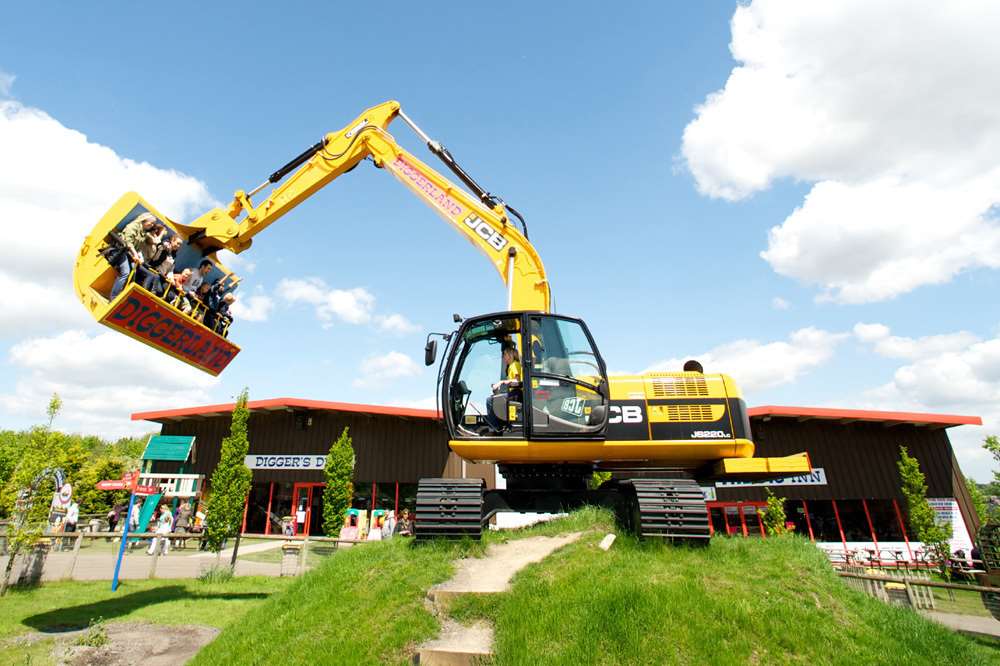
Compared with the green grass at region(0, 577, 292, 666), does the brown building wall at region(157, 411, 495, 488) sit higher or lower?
higher

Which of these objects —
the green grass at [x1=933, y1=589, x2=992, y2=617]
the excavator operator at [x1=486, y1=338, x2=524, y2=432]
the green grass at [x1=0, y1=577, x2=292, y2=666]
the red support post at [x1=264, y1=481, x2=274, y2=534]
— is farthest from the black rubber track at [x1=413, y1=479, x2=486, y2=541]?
the red support post at [x1=264, y1=481, x2=274, y2=534]

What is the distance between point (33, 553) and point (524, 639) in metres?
15.2

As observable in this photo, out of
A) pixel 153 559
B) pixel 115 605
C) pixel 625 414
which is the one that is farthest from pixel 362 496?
pixel 625 414

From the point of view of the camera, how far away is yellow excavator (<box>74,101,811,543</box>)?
6465 mm

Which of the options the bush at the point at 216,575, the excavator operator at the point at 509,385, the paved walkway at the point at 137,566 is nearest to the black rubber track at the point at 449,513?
the excavator operator at the point at 509,385

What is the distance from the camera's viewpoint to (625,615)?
4254mm

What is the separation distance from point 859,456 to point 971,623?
48.3 ft

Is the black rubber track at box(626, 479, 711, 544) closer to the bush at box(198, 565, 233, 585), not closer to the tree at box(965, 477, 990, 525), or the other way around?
the bush at box(198, 565, 233, 585)

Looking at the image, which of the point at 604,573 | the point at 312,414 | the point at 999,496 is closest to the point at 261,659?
the point at 604,573

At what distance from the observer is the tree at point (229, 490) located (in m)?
15.5

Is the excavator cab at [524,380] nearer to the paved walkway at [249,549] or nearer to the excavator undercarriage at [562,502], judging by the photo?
the excavator undercarriage at [562,502]

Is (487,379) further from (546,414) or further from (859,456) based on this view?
(859,456)

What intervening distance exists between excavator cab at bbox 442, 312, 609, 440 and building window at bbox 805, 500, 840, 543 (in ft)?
72.2

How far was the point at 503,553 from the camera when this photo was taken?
6410 millimetres
